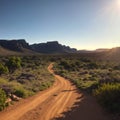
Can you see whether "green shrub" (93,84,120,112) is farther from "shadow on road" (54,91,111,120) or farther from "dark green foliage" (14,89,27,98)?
"dark green foliage" (14,89,27,98)

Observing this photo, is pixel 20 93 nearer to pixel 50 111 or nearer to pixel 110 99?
pixel 50 111

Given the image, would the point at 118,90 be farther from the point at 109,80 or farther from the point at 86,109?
the point at 109,80

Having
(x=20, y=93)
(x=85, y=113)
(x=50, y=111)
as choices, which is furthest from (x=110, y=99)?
(x=20, y=93)

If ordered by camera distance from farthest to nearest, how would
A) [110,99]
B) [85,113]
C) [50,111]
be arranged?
[110,99] < [50,111] < [85,113]

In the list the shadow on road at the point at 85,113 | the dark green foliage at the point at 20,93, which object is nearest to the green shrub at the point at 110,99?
the shadow on road at the point at 85,113

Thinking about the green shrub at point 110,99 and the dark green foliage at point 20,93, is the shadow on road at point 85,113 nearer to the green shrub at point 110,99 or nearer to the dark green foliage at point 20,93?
the green shrub at point 110,99

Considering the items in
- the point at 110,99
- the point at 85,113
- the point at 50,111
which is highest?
the point at 110,99

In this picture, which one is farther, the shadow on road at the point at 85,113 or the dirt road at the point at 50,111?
the dirt road at the point at 50,111

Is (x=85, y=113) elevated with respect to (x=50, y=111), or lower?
lower

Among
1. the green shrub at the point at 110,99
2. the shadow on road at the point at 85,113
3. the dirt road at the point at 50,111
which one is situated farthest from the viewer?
the green shrub at the point at 110,99

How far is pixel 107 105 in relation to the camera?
14.7 meters

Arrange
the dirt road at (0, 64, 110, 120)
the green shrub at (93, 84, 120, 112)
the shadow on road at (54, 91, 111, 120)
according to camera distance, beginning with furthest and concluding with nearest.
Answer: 1. the green shrub at (93, 84, 120, 112)
2. the dirt road at (0, 64, 110, 120)
3. the shadow on road at (54, 91, 111, 120)

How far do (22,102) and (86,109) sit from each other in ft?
17.2

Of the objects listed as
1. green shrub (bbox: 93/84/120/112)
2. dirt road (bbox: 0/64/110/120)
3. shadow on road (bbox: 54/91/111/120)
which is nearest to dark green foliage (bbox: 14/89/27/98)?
dirt road (bbox: 0/64/110/120)
